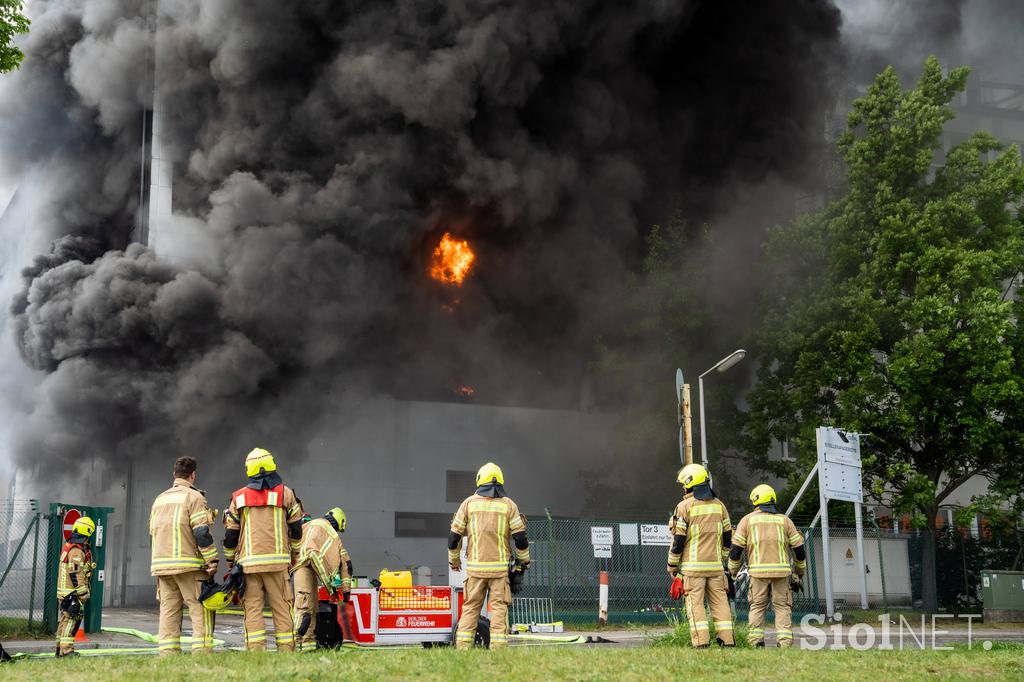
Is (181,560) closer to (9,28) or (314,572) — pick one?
(314,572)

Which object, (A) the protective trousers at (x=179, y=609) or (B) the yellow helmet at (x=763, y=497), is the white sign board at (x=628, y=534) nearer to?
(B) the yellow helmet at (x=763, y=497)

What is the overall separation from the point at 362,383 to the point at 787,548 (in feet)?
57.7

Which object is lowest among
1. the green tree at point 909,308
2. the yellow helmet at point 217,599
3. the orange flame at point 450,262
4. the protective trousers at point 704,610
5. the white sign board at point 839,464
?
the protective trousers at point 704,610

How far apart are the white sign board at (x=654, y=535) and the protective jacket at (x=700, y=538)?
8.51 metres

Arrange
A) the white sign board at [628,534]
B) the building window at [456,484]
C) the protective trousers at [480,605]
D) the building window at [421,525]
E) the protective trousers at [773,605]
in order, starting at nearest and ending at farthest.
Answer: the protective trousers at [480,605], the protective trousers at [773,605], the white sign board at [628,534], the building window at [421,525], the building window at [456,484]

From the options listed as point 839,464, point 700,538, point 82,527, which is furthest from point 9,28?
point 839,464

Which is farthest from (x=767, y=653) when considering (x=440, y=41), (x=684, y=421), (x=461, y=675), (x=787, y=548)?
(x=440, y=41)

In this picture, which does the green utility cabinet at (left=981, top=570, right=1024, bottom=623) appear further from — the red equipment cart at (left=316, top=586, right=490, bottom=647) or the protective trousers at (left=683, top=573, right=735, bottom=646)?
the red equipment cart at (left=316, top=586, right=490, bottom=647)

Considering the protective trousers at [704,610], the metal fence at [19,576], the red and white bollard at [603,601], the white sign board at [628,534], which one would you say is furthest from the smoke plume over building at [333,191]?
the protective trousers at [704,610]

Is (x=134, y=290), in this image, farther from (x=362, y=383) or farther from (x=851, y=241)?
(x=851, y=241)

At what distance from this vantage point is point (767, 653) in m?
8.04

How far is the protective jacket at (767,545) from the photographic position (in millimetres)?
10219

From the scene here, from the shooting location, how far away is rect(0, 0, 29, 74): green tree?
47.2ft

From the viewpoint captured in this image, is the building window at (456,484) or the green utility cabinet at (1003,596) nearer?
the green utility cabinet at (1003,596)
